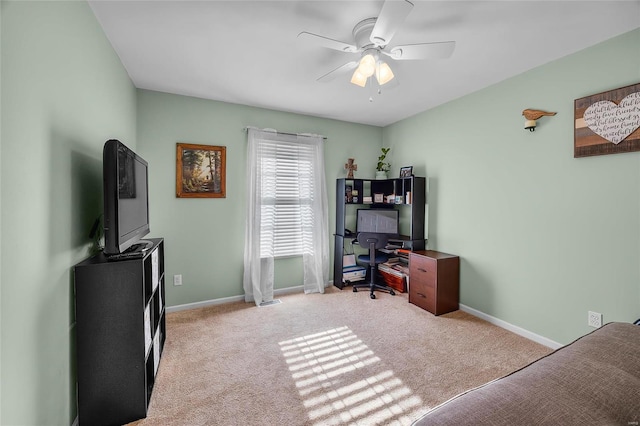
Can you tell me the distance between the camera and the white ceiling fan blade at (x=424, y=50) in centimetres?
185

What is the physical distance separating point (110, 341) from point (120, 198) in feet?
2.70

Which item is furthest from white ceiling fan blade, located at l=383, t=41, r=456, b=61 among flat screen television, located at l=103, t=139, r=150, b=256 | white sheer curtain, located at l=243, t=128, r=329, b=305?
white sheer curtain, located at l=243, t=128, r=329, b=305

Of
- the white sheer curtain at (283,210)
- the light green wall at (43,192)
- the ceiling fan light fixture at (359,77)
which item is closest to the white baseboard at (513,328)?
the white sheer curtain at (283,210)

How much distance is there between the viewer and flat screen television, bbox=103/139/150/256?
1.53m

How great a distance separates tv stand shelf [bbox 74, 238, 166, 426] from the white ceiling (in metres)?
1.65

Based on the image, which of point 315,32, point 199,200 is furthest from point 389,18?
point 199,200

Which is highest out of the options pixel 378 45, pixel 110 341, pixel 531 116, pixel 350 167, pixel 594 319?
pixel 378 45

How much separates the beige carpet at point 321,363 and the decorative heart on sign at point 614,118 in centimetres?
187

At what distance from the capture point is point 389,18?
1.59 metres

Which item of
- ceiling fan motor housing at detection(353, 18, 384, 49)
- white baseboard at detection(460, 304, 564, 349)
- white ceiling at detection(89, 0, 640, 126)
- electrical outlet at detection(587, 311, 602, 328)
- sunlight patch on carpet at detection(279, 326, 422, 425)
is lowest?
sunlight patch on carpet at detection(279, 326, 422, 425)

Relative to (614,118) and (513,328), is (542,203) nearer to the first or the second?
(614,118)

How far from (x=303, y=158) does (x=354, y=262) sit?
5.81ft

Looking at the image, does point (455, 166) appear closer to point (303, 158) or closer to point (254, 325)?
point (303, 158)

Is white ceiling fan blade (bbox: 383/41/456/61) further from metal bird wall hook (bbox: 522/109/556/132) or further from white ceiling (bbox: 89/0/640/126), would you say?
metal bird wall hook (bbox: 522/109/556/132)
